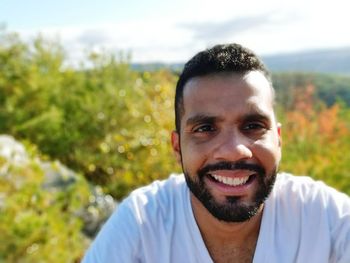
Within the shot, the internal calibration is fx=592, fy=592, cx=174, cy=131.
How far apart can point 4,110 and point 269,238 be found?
17.5ft

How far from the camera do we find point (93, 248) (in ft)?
6.25

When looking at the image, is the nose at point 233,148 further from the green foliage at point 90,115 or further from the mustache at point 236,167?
the green foliage at point 90,115

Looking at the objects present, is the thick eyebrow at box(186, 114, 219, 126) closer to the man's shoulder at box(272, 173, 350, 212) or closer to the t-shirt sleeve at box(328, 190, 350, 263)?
the man's shoulder at box(272, 173, 350, 212)

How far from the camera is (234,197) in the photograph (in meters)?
1.87

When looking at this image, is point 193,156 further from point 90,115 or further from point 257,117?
point 90,115

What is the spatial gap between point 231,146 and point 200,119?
0.45 feet

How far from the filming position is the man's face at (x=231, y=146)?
1.84 metres

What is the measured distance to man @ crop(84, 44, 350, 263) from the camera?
1854 millimetres

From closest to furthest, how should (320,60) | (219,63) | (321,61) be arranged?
(219,63) → (321,61) → (320,60)

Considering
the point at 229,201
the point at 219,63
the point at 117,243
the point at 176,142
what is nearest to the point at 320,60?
the point at 176,142

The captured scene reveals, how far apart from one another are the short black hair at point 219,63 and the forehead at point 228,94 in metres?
0.02

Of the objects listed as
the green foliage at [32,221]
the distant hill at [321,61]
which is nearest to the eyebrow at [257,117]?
the green foliage at [32,221]

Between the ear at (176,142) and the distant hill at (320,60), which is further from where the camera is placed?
the distant hill at (320,60)

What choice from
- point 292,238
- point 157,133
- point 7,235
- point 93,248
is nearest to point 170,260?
point 93,248
